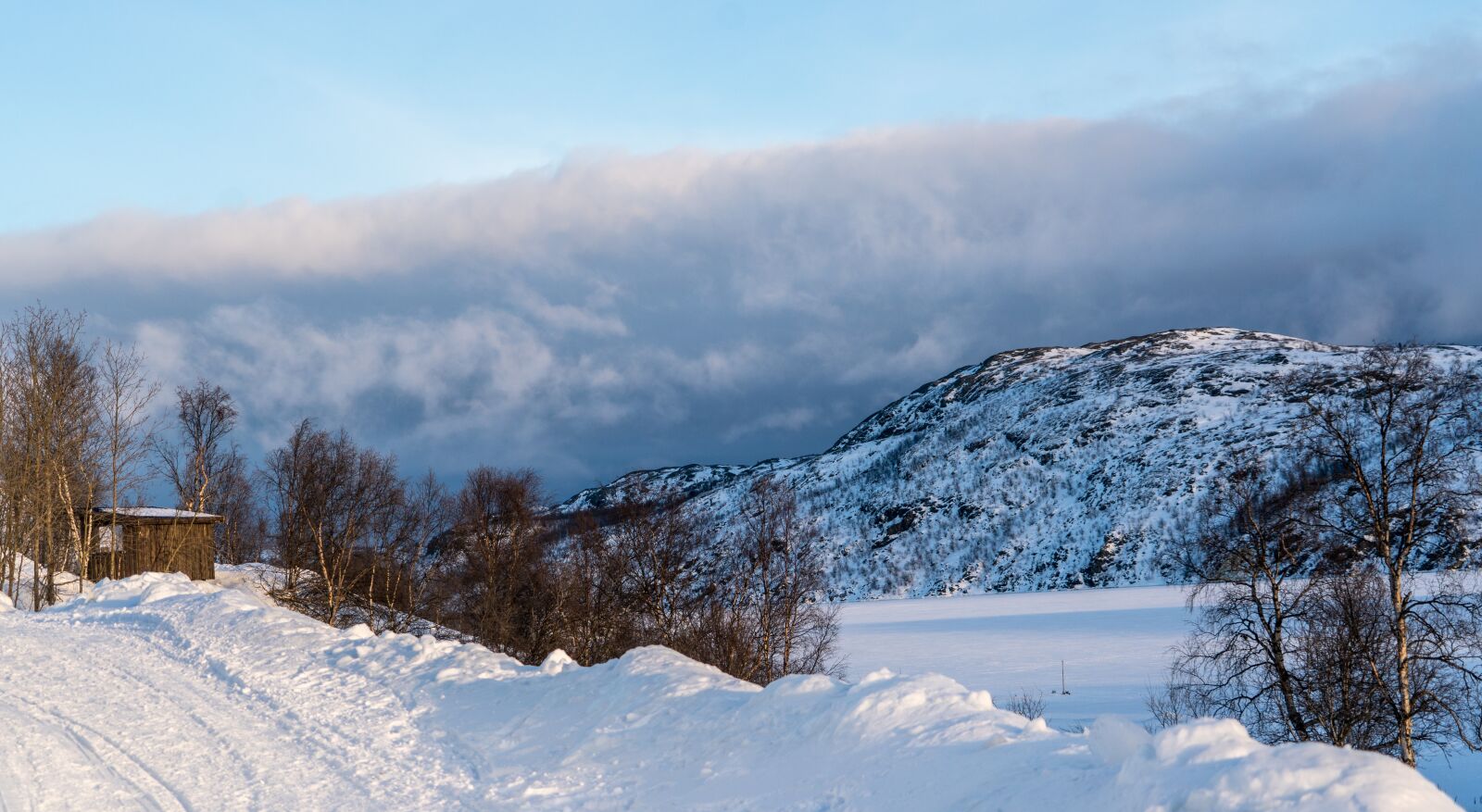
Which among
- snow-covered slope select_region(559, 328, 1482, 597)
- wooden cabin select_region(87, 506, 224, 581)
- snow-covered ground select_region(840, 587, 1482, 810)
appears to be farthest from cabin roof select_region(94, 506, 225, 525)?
snow-covered slope select_region(559, 328, 1482, 597)

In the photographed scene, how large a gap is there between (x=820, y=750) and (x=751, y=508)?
117 ft

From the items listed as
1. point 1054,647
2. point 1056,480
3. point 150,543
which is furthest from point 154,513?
point 1056,480

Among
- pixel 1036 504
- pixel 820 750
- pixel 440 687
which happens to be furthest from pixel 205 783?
pixel 1036 504

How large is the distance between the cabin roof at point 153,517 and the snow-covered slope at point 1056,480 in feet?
295

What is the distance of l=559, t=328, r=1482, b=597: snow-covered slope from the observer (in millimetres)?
120438

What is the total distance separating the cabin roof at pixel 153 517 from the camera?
44719mm

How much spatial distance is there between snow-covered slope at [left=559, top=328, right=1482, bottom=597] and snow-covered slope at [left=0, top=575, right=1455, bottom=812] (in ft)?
347

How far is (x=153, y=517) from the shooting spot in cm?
4547

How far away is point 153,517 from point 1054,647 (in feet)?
150

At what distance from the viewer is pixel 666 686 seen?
11.0 m

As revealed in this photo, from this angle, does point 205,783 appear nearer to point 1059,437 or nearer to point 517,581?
point 517,581

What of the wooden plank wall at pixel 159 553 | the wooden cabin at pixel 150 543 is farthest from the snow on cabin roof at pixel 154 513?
the wooden plank wall at pixel 159 553

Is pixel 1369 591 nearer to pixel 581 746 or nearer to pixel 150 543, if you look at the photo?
pixel 581 746

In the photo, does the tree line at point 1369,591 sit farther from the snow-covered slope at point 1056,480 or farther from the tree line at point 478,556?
the snow-covered slope at point 1056,480
